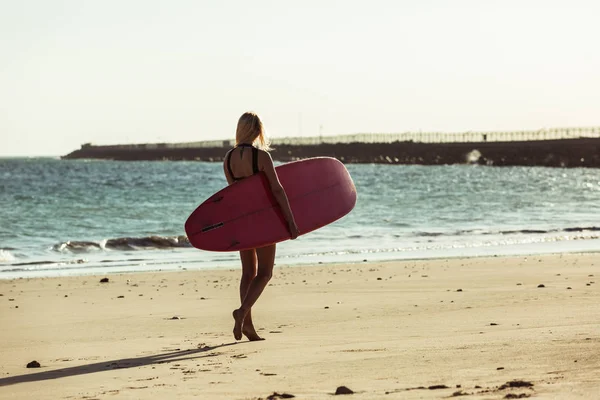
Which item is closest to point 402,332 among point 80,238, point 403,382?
point 403,382

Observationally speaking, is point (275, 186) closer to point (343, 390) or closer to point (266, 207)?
point (266, 207)

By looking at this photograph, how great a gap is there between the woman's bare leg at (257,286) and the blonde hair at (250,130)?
726mm

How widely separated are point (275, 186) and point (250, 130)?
40 centimetres

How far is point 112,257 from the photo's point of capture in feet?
53.5

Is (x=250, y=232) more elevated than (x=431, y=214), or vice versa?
(x=250, y=232)

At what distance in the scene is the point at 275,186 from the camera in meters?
6.10

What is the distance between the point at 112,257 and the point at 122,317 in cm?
886

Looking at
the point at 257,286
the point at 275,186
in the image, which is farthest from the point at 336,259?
the point at 275,186

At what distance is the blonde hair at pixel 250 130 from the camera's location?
19.7ft

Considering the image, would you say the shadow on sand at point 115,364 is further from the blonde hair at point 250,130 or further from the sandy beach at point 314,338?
the blonde hair at point 250,130

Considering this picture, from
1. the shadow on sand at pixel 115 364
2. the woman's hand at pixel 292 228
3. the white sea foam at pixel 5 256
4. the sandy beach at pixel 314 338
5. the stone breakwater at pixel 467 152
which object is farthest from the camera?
the stone breakwater at pixel 467 152

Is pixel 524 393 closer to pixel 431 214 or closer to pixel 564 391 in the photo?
pixel 564 391

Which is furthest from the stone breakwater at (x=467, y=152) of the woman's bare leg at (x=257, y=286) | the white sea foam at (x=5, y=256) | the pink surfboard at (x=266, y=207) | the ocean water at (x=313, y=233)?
the woman's bare leg at (x=257, y=286)

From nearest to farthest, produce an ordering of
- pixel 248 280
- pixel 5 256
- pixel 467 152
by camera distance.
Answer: pixel 248 280
pixel 5 256
pixel 467 152
